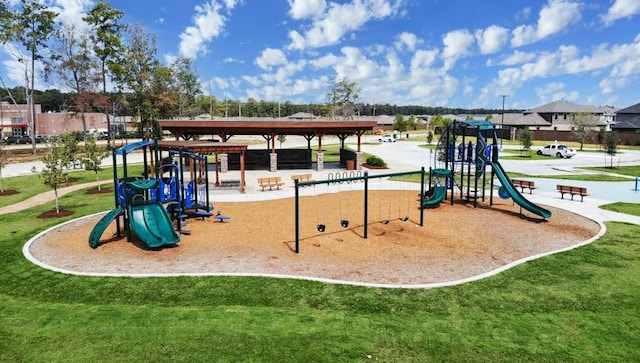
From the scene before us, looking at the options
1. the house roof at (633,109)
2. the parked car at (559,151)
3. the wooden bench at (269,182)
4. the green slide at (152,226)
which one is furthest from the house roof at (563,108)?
the green slide at (152,226)

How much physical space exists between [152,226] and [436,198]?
12322mm

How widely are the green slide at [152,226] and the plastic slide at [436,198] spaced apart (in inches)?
436

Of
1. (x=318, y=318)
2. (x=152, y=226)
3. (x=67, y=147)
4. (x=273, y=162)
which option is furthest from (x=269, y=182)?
(x=318, y=318)

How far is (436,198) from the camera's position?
18.9 metres

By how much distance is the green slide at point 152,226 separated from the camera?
1285cm

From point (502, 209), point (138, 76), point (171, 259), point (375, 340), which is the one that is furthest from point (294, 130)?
point (138, 76)

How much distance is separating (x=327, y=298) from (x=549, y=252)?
25.9ft

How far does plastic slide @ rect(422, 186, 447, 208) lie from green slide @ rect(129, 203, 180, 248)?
1107cm

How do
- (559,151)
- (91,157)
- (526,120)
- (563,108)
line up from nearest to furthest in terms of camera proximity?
1. (91,157)
2. (559,151)
3. (526,120)
4. (563,108)

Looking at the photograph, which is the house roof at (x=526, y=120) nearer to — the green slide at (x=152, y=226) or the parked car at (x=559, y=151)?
the parked car at (x=559, y=151)

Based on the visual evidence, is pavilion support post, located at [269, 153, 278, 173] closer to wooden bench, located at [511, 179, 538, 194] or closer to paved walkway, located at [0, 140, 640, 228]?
paved walkway, located at [0, 140, 640, 228]

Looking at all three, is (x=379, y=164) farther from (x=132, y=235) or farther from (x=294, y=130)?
(x=132, y=235)

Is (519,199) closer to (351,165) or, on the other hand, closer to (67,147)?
(351,165)

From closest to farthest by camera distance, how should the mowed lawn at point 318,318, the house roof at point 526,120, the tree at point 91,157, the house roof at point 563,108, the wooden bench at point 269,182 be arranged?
1. the mowed lawn at point 318,318
2. the tree at point 91,157
3. the wooden bench at point 269,182
4. the house roof at point 526,120
5. the house roof at point 563,108
